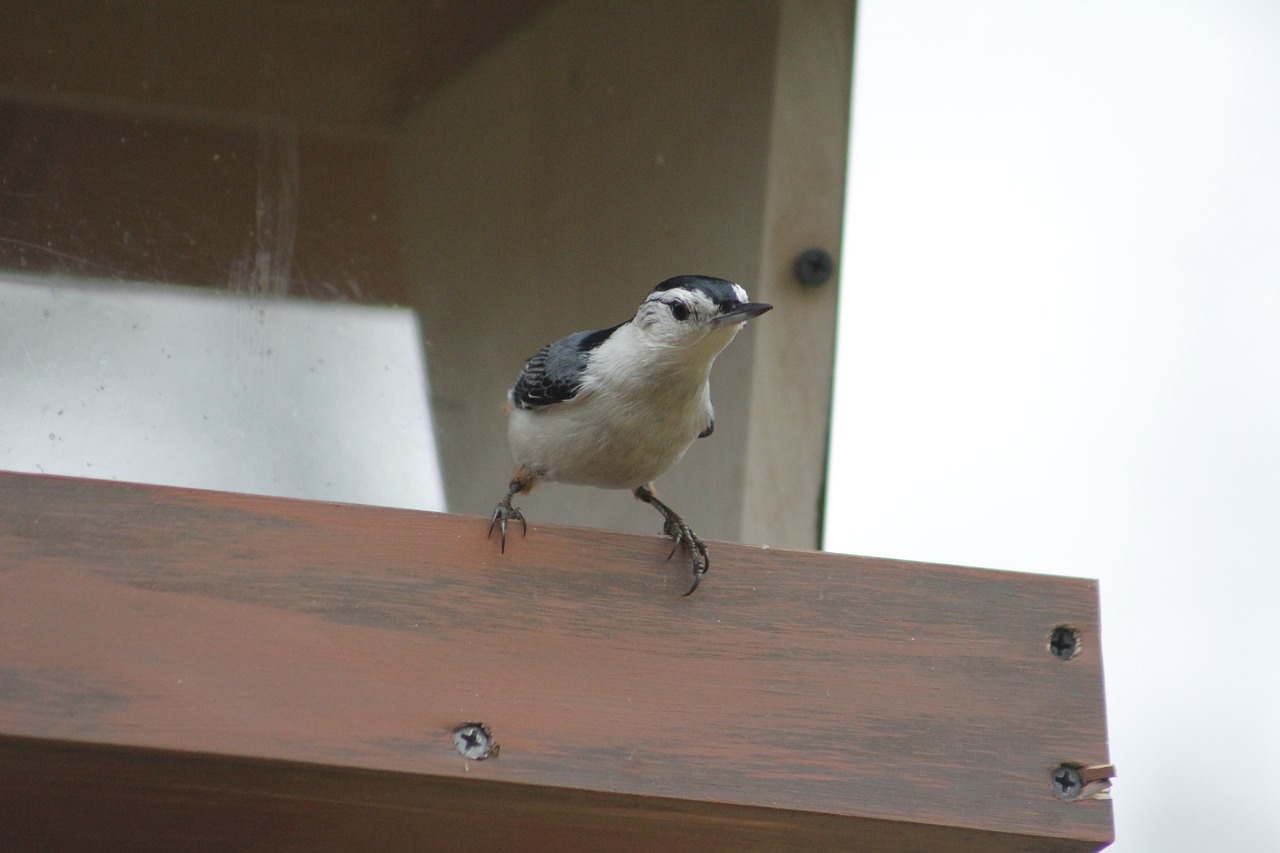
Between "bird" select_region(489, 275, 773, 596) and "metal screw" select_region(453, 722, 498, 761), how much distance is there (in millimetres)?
414

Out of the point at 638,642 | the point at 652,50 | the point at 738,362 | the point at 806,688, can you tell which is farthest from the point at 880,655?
the point at 652,50

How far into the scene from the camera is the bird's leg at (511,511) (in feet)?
4.07

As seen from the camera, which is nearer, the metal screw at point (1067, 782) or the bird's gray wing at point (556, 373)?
the metal screw at point (1067, 782)

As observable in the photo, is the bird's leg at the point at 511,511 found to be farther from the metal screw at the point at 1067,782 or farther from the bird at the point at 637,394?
the metal screw at the point at 1067,782

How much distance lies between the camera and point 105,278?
5.94ft

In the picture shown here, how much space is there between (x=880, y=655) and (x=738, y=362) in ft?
2.14

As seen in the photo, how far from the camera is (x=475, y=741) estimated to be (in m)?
1.15

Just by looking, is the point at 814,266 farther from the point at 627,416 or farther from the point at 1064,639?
the point at 1064,639

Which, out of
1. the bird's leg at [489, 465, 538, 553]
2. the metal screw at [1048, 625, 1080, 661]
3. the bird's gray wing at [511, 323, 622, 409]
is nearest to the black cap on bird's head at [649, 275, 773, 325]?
the bird's gray wing at [511, 323, 622, 409]

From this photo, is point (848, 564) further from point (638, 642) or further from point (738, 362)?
point (738, 362)

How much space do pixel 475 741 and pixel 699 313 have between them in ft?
1.91

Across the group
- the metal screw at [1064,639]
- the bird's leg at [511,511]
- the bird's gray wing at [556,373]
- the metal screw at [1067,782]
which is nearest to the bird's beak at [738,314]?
the bird's gray wing at [556,373]

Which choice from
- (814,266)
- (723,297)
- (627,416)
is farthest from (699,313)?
(814,266)

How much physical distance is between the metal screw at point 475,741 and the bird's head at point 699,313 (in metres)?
0.55
